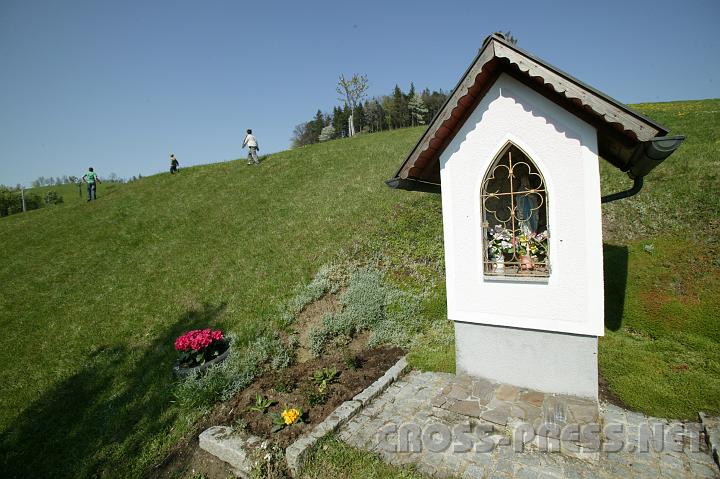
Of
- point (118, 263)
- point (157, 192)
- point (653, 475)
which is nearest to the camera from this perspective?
point (653, 475)

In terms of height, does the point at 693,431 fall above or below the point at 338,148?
below

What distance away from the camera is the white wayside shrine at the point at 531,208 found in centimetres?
448

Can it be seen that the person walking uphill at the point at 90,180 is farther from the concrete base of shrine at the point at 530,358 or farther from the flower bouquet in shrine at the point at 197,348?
the concrete base of shrine at the point at 530,358

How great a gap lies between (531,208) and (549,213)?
114 centimetres

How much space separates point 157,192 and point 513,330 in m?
21.3

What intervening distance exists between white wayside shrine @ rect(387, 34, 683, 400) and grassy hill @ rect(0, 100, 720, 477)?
3.84ft

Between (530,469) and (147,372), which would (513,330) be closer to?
(530,469)

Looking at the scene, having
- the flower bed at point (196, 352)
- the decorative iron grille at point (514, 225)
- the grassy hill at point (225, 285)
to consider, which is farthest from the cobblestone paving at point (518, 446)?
the flower bed at point (196, 352)

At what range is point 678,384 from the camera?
199 inches

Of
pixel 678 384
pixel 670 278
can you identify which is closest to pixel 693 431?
pixel 678 384

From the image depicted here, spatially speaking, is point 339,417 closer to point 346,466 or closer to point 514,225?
point 346,466

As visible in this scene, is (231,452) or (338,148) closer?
(231,452)

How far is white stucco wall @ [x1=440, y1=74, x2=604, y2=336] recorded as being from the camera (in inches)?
179

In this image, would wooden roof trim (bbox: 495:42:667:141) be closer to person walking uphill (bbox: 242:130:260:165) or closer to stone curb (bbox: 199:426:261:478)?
stone curb (bbox: 199:426:261:478)
